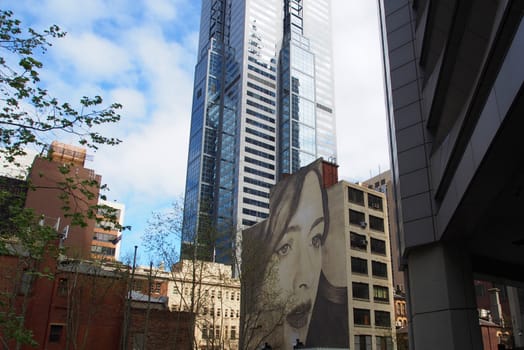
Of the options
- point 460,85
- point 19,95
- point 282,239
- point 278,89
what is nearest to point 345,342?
point 282,239

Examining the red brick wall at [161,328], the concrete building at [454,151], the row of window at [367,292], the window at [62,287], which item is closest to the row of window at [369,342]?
the row of window at [367,292]

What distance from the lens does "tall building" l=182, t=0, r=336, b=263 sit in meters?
146

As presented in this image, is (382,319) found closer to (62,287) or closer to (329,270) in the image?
(329,270)

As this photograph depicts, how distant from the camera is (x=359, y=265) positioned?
59.8 metres

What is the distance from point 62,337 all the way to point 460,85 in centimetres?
3490

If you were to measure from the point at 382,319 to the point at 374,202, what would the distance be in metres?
15.3

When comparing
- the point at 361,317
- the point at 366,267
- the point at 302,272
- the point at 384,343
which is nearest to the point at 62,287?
the point at 302,272

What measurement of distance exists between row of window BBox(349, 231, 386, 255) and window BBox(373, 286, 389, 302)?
184 inches

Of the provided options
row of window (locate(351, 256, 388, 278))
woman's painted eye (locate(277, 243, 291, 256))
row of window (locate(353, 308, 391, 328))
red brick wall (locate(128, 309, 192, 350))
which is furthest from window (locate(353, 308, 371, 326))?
red brick wall (locate(128, 309, 192, 350))

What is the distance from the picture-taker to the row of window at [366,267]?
5931 cm

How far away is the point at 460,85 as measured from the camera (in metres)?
15.5

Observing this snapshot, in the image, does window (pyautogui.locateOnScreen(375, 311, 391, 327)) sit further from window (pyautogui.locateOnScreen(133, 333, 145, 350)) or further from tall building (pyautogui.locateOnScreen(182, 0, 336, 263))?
tall building (pyautogui.locateOnScreen(182, 0, 336, 263))

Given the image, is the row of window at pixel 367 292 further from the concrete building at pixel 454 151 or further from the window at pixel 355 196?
the concrete building at pixel 454 151

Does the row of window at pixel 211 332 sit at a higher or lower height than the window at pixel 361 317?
lower
